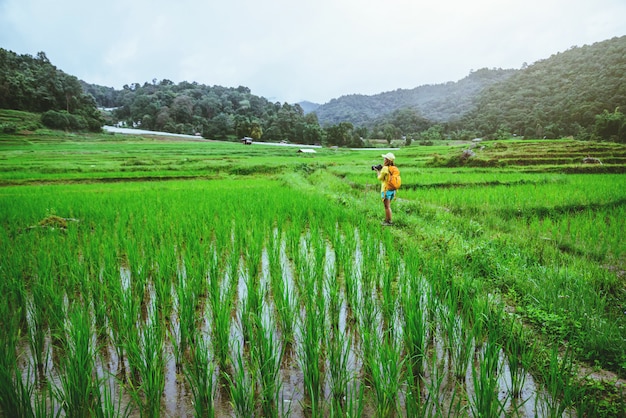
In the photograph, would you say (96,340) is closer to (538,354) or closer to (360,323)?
(360,323)

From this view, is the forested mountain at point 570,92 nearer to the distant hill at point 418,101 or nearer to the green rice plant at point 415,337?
the green rice plant at point 415,337

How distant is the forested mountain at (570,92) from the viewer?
1161cm

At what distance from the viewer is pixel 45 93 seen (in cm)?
1836

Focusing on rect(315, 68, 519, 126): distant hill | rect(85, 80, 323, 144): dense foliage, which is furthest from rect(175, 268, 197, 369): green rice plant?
rect(315, 68, 519, 126): distant hill

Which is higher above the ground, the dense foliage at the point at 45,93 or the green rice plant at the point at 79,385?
the dense foliage at the point at 45,93

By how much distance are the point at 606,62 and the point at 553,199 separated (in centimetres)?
1048

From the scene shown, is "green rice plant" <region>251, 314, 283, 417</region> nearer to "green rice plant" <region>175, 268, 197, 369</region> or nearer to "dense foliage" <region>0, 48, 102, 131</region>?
"green rice plant" <region>175, 268, 197, 369</region>

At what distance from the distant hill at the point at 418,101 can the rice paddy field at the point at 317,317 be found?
152 ft

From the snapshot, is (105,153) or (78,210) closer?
(78,210)

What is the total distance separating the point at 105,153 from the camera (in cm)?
1830

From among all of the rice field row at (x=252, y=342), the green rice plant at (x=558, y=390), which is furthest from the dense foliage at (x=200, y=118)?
the green rice plant at (x=558, y=390)

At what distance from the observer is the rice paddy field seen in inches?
58.9

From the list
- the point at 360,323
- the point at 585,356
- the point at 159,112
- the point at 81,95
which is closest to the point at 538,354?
the point at 585,356

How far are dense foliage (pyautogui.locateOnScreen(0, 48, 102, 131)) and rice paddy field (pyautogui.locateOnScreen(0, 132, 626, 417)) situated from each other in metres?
12.5
